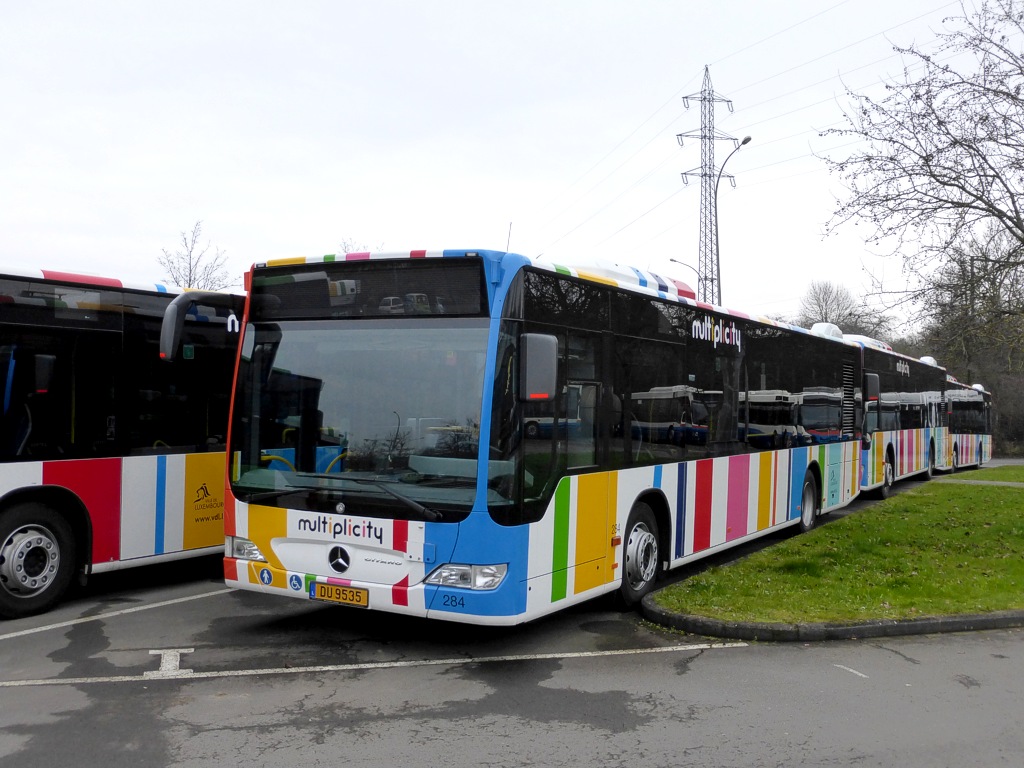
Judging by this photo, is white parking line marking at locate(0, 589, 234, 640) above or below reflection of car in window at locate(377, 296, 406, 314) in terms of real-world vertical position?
below

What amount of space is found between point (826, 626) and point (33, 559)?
21.9ft

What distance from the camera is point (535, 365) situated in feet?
20.9

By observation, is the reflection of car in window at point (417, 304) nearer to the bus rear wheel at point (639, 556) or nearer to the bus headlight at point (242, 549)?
the bus headlight at point (242, 549)

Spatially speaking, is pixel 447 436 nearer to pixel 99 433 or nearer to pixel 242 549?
pixel 242 549

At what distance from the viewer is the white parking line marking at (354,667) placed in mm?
6184

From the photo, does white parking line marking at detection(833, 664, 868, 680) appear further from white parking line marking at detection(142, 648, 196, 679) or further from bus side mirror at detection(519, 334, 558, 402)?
white parking line marking at detection(142, 648, 196, 679)

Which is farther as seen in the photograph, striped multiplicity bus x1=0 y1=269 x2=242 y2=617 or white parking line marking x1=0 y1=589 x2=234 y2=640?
striped multiplicity bus x1=0 y1=269 x2=242 y2=617

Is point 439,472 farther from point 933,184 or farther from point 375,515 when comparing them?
point 933,184

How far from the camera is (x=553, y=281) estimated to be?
7.07 meters

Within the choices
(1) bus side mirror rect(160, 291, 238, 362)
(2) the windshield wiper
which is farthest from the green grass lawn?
(1) bus side mirror rect(160, 291, 238, 362)

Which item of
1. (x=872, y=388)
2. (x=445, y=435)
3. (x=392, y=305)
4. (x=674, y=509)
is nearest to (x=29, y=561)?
(x=392, y=305)

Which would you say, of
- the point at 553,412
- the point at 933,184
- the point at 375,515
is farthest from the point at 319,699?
the point at 933,184

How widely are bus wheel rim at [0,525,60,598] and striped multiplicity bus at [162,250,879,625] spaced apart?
2.02m

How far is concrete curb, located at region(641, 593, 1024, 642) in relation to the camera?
741cm
